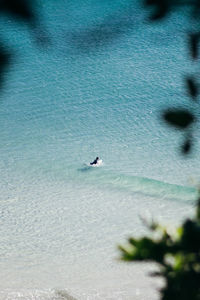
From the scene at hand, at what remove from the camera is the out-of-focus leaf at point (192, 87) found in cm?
51

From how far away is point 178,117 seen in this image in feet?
1.60

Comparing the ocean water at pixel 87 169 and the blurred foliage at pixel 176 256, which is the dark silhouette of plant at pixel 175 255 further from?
the ocean water at pixel 87 169

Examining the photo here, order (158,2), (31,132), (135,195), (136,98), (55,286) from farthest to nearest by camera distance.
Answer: (136,98), (31,132), (135,195), (55,286), (158,2)

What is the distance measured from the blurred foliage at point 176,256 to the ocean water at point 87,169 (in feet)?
8.95

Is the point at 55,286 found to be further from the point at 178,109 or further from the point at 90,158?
the point at 178,109

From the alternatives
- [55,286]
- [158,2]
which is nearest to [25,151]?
[55,286]

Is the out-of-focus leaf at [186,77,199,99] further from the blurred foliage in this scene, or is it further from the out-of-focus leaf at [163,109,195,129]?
the blurred foliage

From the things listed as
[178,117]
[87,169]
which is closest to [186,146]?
[178,117]

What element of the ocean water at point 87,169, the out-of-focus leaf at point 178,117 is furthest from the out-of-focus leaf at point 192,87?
the ocean water at point 87,169

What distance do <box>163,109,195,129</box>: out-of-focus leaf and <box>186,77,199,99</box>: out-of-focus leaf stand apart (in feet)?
0.09

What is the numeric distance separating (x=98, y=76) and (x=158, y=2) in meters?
6.33

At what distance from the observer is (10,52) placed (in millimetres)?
459

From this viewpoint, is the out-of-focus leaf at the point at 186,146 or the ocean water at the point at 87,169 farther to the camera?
the ocean water at the point at 87,169

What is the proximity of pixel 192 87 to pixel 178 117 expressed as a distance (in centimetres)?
4
